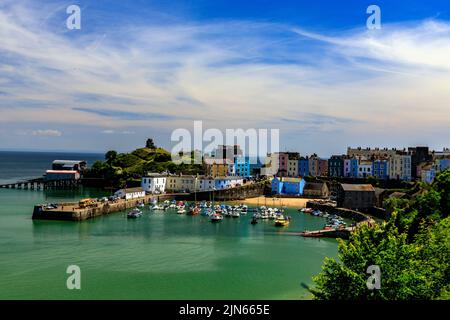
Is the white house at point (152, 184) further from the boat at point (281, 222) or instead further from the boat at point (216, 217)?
the boat at point (281, 222)

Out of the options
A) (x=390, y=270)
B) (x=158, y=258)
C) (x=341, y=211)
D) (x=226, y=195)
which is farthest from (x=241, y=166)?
(x=390, y=270)

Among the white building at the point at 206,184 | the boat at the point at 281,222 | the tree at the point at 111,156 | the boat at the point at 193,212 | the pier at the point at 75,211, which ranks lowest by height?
the boat at the point at 281,222

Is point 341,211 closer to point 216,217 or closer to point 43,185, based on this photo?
point 216,217

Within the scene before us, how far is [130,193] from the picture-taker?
42.6m

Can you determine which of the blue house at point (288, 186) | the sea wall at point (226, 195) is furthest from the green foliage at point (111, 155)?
the blue house at point (288, 186)

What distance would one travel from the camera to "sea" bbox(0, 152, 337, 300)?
15773 millimetres

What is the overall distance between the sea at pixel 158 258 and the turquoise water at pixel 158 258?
0.11 ft

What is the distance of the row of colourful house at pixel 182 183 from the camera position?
48.3m

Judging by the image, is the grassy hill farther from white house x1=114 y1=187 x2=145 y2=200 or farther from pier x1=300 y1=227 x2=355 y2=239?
pier x1=300 y1=227 x2=355 y2=239

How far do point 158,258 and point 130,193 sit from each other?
74.7 ft

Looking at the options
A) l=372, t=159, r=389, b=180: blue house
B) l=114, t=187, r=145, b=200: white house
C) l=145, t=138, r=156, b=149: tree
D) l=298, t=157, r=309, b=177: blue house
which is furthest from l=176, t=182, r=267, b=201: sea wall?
l=145, t=138, r=156, b=149: tree

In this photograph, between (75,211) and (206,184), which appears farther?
(206,184)

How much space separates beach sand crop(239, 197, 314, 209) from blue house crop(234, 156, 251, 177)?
15801 millimetres
